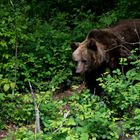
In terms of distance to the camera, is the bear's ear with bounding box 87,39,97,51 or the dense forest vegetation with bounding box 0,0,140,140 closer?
the dense forest vegetation with bounding box 0,0,140,140

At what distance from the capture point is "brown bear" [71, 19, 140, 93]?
724cm

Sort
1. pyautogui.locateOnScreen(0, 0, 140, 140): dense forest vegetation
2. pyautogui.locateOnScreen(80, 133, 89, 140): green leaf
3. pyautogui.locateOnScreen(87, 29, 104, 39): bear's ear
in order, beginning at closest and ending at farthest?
pyautogui.locateOnScreen(80, 133, 89, 140): green leaf → pyautogui.locateOnScreen(0, 0, 140, 140): dense forest vegetation → pyautogui.locateOnScreen(87, 29, 104, 39): bear's ear

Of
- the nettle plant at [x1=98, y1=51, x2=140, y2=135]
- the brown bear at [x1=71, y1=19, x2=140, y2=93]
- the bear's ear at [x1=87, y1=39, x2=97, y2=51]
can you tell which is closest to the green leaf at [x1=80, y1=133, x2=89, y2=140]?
the nettle plant at [x1=98, y1=51, x2=140, y2=135]

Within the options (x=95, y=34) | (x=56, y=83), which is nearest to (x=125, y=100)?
(x=95, y=34)

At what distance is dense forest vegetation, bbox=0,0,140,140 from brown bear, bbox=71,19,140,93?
0.27 meters

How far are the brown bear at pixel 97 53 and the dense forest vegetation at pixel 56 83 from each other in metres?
0.27

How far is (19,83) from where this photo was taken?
7.97 metres

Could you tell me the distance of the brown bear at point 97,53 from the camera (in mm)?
7238

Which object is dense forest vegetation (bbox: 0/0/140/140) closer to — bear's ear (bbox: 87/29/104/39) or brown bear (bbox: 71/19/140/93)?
brown bear (bbox: 71/19/140/93)

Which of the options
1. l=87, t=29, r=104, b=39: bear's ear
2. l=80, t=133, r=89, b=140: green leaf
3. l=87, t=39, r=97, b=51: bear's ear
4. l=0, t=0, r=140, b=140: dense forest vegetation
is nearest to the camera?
l=80, t=133, r=89, b=140: green leaf

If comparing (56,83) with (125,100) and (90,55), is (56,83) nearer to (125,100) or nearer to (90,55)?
(90,55)

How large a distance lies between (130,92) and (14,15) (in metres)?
4.05

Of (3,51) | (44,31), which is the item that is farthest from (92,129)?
(44,31)

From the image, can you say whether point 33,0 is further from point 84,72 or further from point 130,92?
point 130,92
